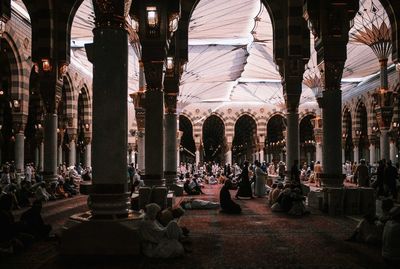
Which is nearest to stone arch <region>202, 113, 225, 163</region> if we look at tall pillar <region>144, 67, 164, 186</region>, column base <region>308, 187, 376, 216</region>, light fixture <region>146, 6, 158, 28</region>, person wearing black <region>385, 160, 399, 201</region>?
person wearing black <region>385, 160, 399, 201</region>

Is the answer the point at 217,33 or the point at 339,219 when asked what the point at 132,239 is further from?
the point at 217,33

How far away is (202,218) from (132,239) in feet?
11.1

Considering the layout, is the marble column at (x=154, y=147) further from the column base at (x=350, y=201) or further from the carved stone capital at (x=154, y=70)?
the column base at (x=350, y=201)

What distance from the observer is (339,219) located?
7.97 meters

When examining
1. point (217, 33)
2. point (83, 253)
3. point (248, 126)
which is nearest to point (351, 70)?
point (217, 33)

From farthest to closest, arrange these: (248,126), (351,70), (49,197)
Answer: (248,126), (351,70), (49,197)

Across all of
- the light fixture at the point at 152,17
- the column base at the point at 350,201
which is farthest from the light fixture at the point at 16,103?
the column base at the point at 350,201

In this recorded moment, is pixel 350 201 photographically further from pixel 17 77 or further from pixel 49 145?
pixel 17 77

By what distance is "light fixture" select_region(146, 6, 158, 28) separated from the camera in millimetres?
8828

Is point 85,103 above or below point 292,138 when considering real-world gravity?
above

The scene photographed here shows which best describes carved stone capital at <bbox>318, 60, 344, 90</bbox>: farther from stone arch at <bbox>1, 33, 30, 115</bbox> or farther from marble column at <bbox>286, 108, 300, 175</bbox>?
stone arch at <bbox>1, 33, 30, 115</bbox>

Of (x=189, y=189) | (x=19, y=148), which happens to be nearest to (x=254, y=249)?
(x=189, y=189)

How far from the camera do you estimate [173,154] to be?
1259 centimetres

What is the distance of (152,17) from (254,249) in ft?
16.7
